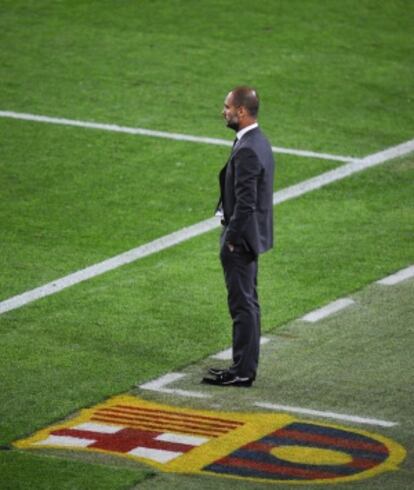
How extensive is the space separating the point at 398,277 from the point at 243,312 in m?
3.49

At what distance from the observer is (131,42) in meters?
25.3

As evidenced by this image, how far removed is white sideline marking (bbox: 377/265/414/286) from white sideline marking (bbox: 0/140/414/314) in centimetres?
249

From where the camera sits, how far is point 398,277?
15031 mm

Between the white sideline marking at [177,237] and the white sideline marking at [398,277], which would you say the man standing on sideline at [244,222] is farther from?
the white sideline marking at [398,277]

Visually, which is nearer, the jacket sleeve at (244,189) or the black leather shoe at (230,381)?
the jacket sleeve at (244,189)

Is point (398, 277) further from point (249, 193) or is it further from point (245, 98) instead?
point (245, 98)

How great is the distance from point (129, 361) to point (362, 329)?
81.8 inches

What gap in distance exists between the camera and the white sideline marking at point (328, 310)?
13680mm

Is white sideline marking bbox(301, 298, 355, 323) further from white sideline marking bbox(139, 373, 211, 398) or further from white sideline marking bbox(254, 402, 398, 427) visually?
white sideline marking bbox(254, 402, 398, 427)

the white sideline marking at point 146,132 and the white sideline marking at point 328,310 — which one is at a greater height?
the white sideline marking at point 146,132

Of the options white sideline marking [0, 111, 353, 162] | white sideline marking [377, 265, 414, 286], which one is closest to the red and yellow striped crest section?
white sideline marking [377, 265, 414, 286]

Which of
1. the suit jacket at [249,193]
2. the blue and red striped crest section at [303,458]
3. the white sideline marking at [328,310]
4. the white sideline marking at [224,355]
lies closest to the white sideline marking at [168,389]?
the white sideline marking at [224,355]

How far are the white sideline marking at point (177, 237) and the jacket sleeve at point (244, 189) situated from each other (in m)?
2.98

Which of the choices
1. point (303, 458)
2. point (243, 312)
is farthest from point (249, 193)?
point (303, 458)
